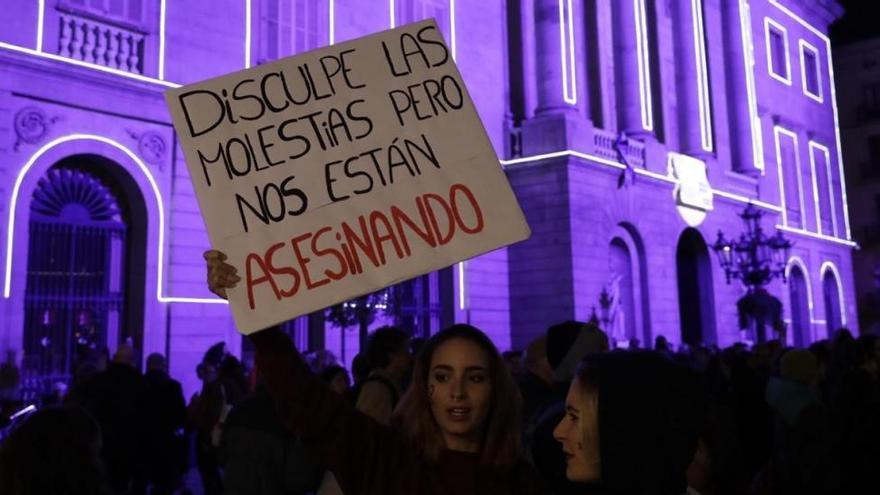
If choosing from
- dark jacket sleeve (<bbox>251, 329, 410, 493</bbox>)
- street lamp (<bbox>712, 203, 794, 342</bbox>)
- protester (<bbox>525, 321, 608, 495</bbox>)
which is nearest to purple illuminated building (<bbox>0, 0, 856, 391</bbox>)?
street lamp (<bbox>712, 203, 794, 342</bbox>)

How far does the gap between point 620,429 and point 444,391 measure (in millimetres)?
786

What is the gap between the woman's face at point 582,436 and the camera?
181 cm

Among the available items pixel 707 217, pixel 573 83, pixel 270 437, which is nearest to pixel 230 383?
pixel 270 437

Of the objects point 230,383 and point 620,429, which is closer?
point 620,429

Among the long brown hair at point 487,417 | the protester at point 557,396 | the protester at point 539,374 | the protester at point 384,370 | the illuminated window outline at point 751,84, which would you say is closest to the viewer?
the long brown hair at point 487,417

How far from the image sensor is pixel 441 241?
2752 millimetres

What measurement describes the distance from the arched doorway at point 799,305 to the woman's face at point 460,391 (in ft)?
96.9

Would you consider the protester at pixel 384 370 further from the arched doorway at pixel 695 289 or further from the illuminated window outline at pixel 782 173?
the illuminated window outline at pixel 782 173

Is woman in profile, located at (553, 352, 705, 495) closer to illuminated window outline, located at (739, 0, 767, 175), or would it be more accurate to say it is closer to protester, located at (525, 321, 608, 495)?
protester, located at (525, 321, 608, 495)

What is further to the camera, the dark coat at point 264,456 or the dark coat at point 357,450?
the dark coat at point 264,456

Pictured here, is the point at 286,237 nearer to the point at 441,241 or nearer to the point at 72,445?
the point at 441,241

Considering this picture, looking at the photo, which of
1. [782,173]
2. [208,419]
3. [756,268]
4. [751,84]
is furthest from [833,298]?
[208,419]

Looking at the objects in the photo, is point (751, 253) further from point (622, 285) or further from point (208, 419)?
point (208, 419)

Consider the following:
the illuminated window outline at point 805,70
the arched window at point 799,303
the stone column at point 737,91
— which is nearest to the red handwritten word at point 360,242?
the stone column at point 737,91
